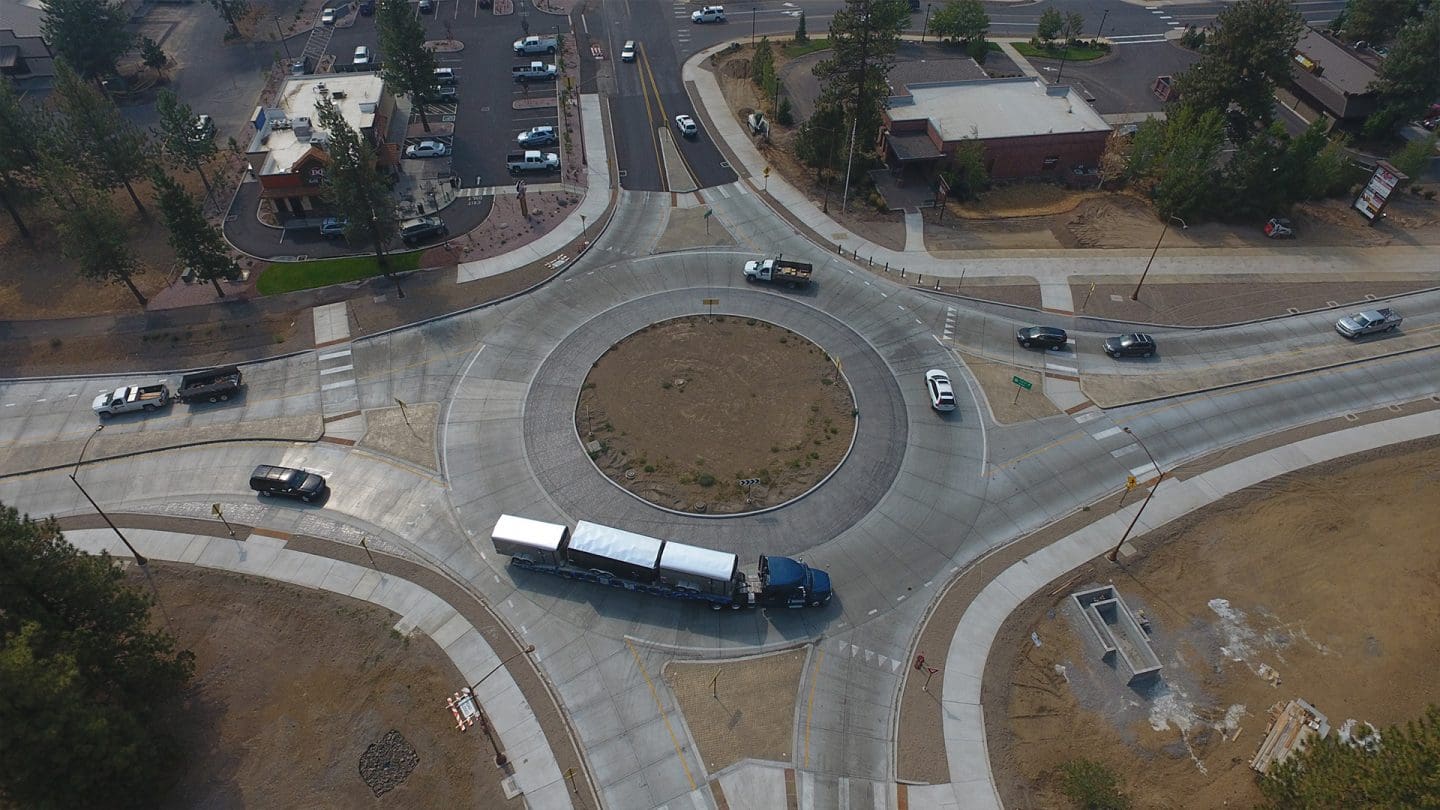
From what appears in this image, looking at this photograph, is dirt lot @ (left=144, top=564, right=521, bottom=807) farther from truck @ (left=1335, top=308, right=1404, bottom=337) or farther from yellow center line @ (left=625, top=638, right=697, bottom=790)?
truck @ (left=1335, top=308, right=1404, bottom=337)

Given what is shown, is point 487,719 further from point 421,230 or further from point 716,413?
point 421,230

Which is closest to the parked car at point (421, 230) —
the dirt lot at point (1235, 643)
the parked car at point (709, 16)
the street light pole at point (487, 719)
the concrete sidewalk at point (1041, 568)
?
the street light pole at point (487, 719)

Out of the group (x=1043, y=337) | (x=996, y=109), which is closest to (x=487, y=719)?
(x=1043, y=337)

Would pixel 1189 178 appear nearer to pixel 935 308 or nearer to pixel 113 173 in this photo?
pixel 935 308

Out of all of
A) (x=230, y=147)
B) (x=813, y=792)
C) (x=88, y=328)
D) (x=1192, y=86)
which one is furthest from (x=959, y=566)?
(x=230, y=147)

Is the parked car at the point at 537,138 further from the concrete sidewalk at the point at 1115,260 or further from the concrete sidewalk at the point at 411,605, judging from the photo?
the concrete sidewalk at the point at 411,605
